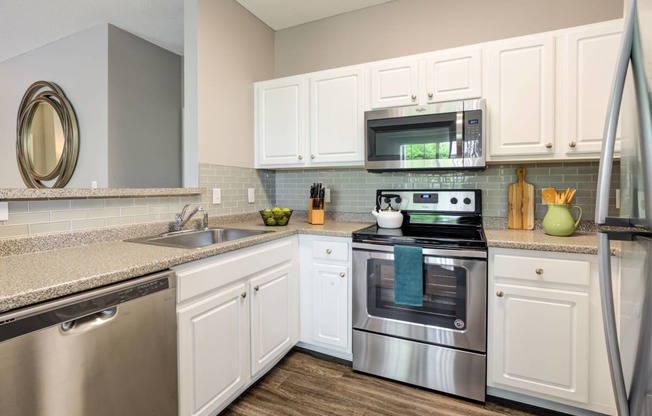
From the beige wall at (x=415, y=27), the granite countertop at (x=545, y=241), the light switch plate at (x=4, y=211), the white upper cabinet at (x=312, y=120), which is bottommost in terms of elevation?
the granite countertop at (x=545, y=241)

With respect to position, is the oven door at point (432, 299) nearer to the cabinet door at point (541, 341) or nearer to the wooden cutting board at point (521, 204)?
the cabinet door at point (541, 341)

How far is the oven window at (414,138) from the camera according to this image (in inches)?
81.8

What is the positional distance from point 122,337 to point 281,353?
1.16 m

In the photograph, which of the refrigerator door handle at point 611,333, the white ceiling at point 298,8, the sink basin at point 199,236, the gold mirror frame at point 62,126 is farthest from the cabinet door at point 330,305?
the gold mirror frame at point 62,126

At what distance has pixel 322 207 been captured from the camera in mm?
2523

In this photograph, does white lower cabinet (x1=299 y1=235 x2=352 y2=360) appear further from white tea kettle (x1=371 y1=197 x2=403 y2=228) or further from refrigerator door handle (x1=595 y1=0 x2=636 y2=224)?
refrigerator door handle (x1=595 y1=0 x2=636 y2=224)

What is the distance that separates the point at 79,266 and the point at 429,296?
167 cm

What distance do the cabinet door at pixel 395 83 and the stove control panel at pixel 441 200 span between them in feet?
2.21

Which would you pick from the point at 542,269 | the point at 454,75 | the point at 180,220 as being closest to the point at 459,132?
the point at 454,75

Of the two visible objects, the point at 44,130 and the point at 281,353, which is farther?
the point at 44,130

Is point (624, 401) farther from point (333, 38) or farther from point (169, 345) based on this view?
point (333, 38)

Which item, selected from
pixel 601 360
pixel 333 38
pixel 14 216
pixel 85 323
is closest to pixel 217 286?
pixel 85 323

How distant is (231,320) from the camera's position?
65.9 inches

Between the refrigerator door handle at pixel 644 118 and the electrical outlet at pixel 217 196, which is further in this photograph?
the electrical outlet at pixel 217 196
